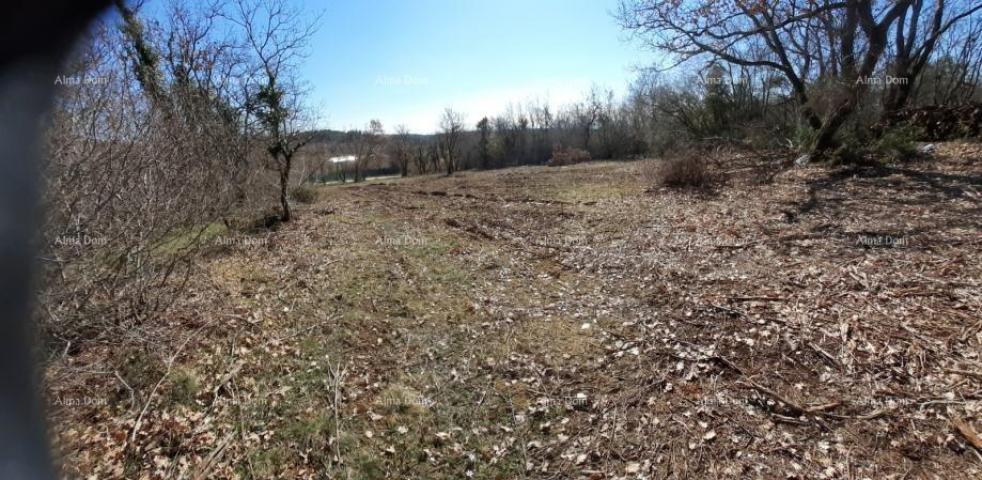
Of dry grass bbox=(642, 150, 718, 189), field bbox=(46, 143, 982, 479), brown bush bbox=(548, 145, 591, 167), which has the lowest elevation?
field bbox=(46, 143, 982, 479)

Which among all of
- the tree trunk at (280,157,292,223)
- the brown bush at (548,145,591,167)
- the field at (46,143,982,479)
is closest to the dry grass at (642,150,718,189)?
→ the field at (46,143,982,479)

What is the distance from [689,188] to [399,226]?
7569mm

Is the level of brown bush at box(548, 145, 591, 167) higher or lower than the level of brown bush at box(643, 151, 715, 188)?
higher

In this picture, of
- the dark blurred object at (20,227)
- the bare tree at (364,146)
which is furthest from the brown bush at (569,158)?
the dark blurred object at (20,227)

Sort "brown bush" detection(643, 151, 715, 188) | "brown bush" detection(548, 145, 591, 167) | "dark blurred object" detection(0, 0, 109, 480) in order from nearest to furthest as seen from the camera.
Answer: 1. "dark blurred object" detection(0, 0, 109, 480)
2. "brown bush" detection(643, 151, 715, 188)
3. "brown bush" detection(548, 145, 591, 167)

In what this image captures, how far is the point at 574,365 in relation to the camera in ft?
11.5

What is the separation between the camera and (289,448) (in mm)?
2746

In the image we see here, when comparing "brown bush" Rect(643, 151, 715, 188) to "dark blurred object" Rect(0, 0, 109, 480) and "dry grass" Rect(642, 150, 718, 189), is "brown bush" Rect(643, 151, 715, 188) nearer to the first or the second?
"dry grass" Rect(642, 150, 718, 189)

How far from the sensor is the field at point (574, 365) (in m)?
2.52

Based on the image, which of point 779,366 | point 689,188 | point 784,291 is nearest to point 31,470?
point 779,366

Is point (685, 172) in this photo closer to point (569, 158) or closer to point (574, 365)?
point (574, 365)

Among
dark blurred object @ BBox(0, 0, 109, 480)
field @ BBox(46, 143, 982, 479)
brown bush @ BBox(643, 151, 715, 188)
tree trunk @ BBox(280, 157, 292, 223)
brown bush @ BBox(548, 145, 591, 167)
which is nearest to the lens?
dark blurred object @ BBox(0, 0, 109, 480)

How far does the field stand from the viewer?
8.27 ft

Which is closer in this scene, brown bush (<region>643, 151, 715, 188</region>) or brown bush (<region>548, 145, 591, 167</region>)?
brown bush (<region>643, 151, 715, 188</region>)
